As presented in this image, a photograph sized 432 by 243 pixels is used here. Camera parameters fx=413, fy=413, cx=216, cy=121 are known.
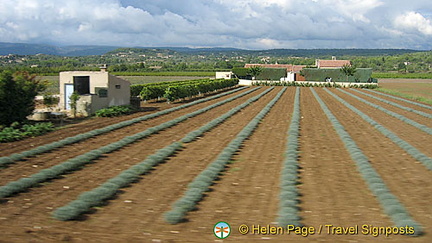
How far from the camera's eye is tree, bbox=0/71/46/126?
16719 mm

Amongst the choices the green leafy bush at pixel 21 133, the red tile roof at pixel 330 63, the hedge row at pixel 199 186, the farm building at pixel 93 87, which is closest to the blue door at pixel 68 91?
the farm building at pixel 93 87

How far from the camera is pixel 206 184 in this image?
8039mm

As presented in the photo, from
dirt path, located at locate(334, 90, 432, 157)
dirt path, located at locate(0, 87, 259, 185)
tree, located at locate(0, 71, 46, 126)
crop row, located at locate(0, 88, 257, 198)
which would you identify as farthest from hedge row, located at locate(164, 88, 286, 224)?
tree, located at locate(0, 71, 46, 126)

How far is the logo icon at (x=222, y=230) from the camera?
5.67 meters

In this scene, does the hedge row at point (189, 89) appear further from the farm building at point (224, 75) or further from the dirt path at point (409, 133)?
the farm building at point (224, 75)

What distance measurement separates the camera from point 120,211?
6641 millimetres

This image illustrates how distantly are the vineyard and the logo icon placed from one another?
81mm

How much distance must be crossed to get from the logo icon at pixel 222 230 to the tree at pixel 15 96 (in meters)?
13.7

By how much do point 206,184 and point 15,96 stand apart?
1240 cm

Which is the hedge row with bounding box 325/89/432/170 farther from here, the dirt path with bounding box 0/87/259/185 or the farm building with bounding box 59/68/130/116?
the farm building with bounding box 59/68/130/116

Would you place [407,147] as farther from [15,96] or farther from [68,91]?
[68,91]

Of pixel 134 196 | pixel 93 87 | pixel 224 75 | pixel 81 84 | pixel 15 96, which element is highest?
pixel 224 75

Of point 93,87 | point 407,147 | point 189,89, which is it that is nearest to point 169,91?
point 189,89

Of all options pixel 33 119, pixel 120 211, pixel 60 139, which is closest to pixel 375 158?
pixel 120 211
